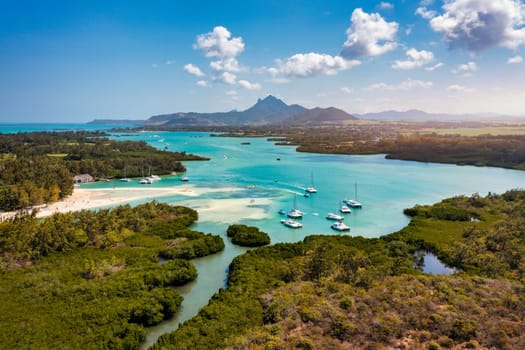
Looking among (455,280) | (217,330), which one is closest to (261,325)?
(217,330)

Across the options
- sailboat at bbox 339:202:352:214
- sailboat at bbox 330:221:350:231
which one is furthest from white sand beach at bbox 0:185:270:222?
sailboat at bbox 339:202:352:214

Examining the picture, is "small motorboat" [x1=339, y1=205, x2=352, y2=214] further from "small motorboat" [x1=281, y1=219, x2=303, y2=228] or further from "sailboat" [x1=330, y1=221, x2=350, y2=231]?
"small motorboat" [x1=281, y1=219, x2=303, y2=228]

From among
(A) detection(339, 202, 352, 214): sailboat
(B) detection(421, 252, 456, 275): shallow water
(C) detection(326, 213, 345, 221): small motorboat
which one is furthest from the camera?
(A) detection(339, 202, 352, 214): sailboat

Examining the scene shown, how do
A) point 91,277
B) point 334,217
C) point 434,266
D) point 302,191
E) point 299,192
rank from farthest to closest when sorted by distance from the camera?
point 302,191
point 299,192
point 334,217
point 434,266
point 91,277

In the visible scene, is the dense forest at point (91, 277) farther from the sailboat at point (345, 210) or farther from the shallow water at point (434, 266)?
the sailboat at point (345, 210)

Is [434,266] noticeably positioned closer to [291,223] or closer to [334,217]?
[334,217]

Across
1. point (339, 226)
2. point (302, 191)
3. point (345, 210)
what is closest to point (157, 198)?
point (302, 191)
